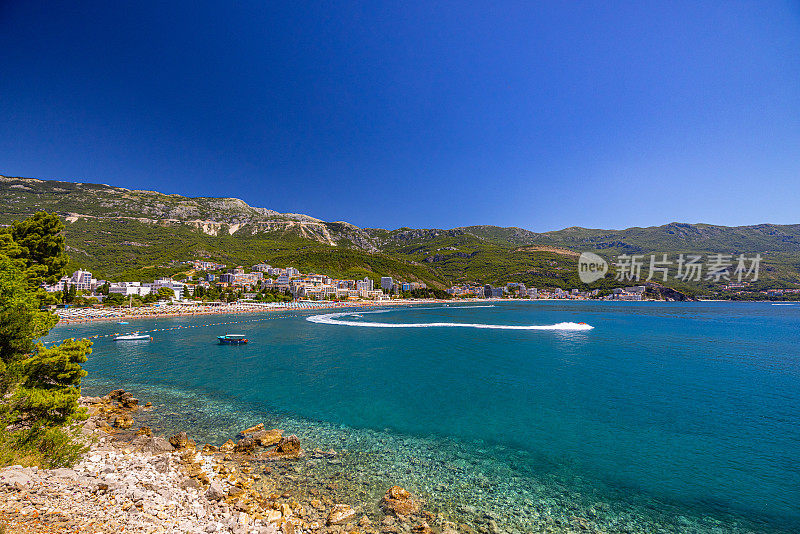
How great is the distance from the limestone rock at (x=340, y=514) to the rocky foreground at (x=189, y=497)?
26mm

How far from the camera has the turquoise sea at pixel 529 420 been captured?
9609 mm

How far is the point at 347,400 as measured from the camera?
742 inches

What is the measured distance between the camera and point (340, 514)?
8.34 metres

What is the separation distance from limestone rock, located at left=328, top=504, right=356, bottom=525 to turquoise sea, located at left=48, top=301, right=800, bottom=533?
0.82m

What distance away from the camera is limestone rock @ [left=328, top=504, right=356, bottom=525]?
8141 mm

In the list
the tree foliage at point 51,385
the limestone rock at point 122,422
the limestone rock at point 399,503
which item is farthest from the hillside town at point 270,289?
the limestone rock at point 399,503

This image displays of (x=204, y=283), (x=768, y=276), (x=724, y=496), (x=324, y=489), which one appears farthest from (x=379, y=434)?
(x=768, y=276)

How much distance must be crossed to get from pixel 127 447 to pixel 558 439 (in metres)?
17.4

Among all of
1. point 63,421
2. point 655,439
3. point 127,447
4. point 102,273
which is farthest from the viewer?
point 102,273

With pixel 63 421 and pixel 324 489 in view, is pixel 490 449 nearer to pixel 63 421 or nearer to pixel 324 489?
pixel 324 489

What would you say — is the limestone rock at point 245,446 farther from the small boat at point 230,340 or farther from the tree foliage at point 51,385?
the small boat at point 230,340

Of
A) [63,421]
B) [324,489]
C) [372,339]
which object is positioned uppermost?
[63,421]

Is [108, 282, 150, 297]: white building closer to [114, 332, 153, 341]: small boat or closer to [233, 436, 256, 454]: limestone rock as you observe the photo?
[114, 332, 153, 341]: small boat

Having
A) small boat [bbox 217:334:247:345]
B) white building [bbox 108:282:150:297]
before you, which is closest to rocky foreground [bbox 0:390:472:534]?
small boat [bbox 217:334:247:345]
